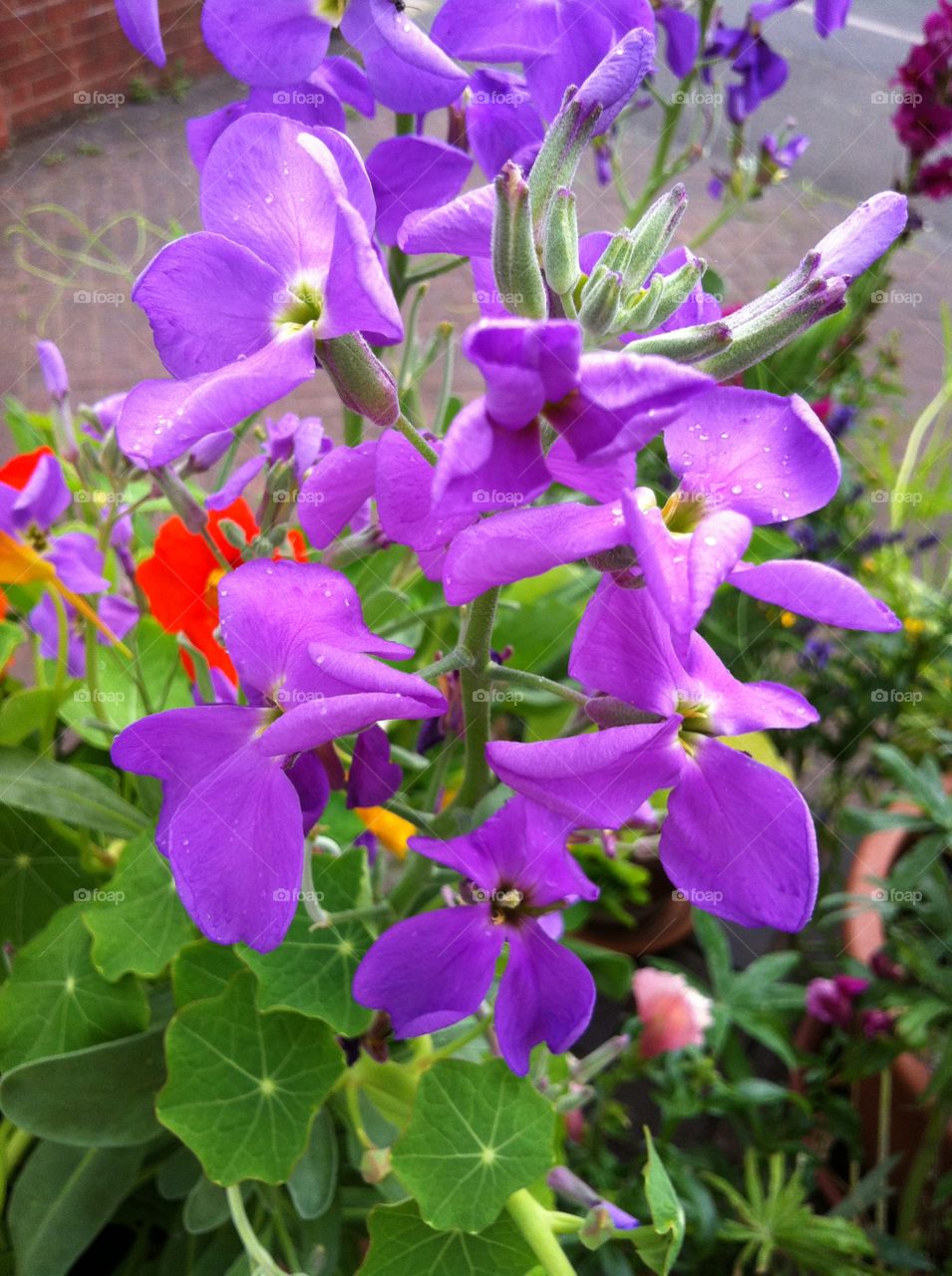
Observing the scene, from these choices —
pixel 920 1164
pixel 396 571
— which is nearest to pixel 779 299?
pixel 396 571

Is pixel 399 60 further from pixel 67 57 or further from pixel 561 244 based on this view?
pixel 67 57

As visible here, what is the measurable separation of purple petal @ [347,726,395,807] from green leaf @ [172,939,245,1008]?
204 millimetres

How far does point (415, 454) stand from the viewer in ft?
1.30

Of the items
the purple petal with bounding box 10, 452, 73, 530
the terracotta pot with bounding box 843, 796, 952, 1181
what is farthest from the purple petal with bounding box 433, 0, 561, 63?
the terracotta pot with bounding box 843, 796, 952, 1181

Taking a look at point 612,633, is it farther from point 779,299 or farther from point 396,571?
point 396,571

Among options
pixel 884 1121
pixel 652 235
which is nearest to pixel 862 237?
pixel 652 235

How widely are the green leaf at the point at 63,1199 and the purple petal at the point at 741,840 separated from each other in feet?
1.50

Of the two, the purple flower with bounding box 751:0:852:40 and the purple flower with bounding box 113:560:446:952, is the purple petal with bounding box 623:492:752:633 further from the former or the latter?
the purple flower with bounding box 751:0:852:40

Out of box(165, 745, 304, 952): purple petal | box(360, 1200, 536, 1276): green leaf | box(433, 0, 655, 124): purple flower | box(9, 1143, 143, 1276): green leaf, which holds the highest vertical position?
box(433, 0, 655, 124): purple flower

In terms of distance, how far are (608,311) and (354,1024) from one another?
1.25ft

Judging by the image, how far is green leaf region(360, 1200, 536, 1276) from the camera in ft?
1.77

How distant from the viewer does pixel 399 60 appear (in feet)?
1.54

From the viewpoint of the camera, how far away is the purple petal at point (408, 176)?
497 millimetres

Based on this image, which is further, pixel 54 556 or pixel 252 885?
pixel 54 556
